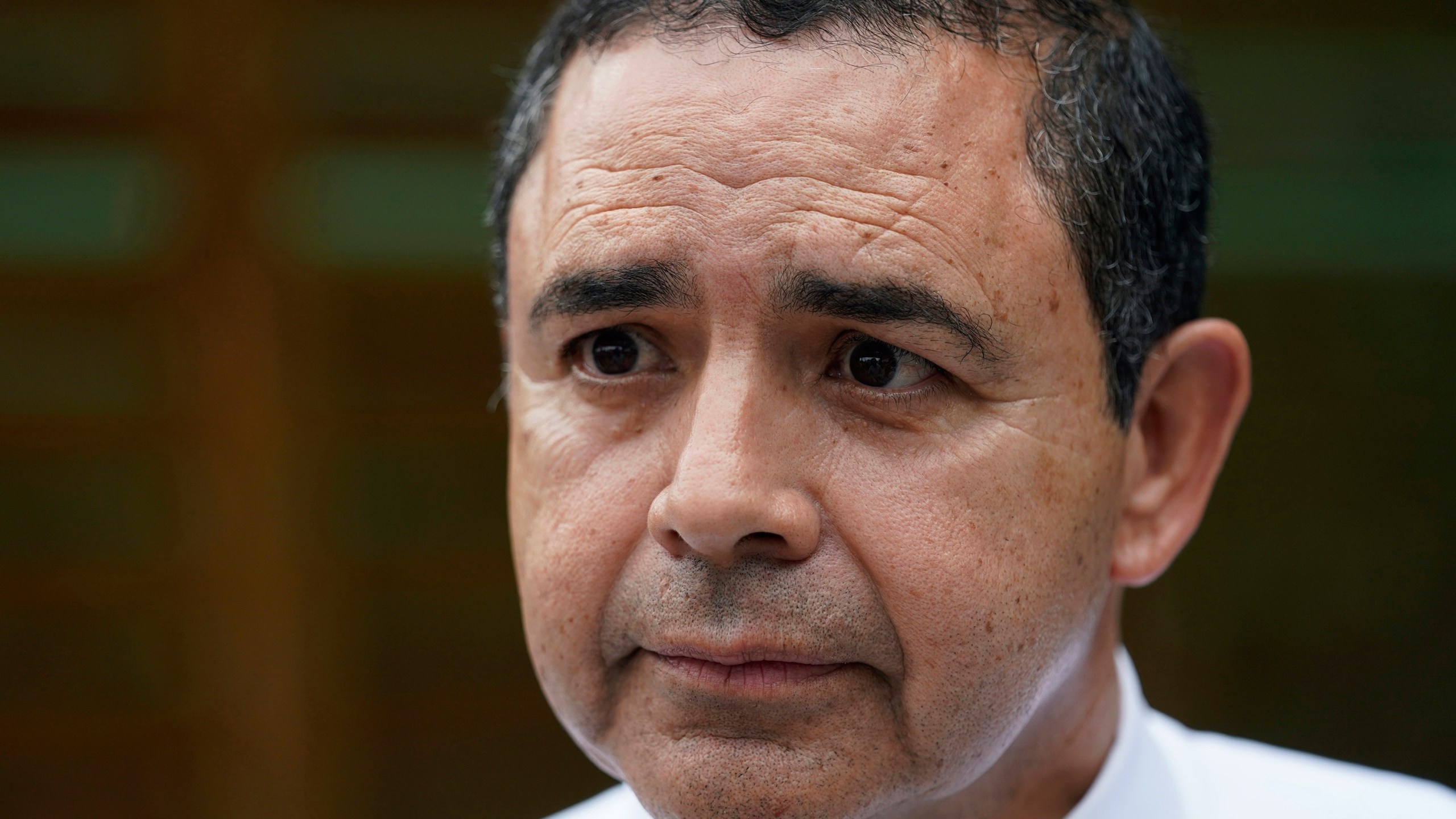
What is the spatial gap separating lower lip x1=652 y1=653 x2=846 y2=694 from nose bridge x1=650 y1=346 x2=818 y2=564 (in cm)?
15

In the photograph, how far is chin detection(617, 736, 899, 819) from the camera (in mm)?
1669

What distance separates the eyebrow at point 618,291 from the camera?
1732mm

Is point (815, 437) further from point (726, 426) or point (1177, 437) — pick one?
point (1177, 437)

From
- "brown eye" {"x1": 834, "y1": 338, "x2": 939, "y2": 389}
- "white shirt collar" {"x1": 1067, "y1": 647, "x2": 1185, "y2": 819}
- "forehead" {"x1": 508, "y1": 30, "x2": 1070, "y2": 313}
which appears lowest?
"white shirt collar" {"x1": 1067, "y1": 647, "x2": 1185, "y2": 819}

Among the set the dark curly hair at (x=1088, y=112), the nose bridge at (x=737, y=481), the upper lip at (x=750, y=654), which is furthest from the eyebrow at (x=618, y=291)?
the upper lip at (x=750, y=654)

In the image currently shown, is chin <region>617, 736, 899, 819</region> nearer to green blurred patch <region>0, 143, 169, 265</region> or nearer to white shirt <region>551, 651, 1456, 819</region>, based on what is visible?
white shirt <region>551, 651, 1456, 819</region>

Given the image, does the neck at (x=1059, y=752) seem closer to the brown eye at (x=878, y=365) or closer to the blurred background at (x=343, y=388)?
the brown eye at (x=878, y=365)

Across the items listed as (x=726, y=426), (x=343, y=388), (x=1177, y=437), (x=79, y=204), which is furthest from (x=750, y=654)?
(x=79, y=204)

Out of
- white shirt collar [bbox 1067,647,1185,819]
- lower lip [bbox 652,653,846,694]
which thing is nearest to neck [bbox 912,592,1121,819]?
white shirt collar [bbox 1067,647,1185,819]

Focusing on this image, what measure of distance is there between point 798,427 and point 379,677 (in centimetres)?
364

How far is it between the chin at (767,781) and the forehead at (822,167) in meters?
0.65

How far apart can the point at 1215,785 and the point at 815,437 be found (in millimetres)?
1208

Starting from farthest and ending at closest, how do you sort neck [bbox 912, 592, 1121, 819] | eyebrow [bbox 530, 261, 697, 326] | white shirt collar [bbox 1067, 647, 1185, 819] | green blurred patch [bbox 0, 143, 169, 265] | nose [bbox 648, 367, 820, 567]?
green blurred patch [bbox 0, 143, 169, 265]
white shirt collar [bbox 1067, 647, 1185, 819]
neck [bbox 912, 592, 1121, 819]
eyebrow [bbox 530, 261, 697, 326]
nose [bbox 648, 367, 820, 567]

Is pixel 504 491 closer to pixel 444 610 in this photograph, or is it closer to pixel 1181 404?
pixel 444 610
